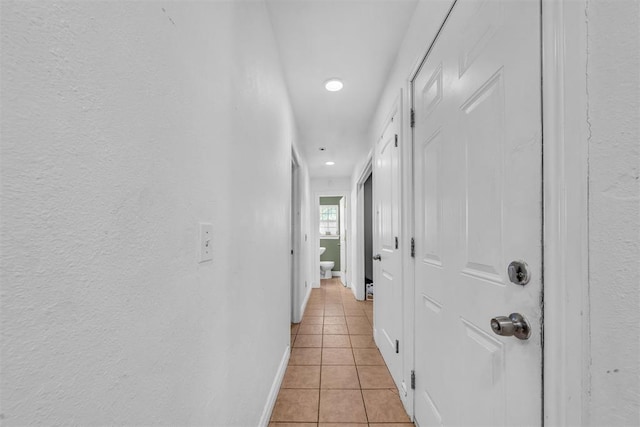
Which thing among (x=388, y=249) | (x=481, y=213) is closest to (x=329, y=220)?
(x=388, y=249)

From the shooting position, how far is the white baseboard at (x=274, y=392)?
1.48 metres

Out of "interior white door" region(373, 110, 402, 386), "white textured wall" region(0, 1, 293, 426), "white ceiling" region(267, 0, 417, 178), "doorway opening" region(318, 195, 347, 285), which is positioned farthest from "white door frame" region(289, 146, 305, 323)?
"doorway opening" region(318, 195, 347, 285)

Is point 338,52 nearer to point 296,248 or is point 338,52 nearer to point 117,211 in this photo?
point 117,211

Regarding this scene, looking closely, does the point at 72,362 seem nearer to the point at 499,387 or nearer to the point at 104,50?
the point at 104,50

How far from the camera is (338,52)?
6.09 ft

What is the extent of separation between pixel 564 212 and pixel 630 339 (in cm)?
25

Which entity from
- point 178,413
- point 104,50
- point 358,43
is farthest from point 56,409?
point 358,43

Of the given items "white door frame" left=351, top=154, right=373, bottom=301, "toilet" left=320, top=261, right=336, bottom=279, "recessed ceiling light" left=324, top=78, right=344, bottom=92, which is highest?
"recessed ceiling light" left=324, top=78, right=344, bottom=92

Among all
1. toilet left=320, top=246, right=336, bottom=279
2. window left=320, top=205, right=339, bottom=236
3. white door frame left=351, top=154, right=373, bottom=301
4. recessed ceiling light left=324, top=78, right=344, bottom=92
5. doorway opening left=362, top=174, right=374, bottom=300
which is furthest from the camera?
window left=320, top=205, right=339, bottom=236

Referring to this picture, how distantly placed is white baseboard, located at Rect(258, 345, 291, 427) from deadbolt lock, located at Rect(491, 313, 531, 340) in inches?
50.5

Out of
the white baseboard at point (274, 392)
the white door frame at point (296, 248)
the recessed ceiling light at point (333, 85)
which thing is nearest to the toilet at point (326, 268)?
the white door frame at point (296, 248)

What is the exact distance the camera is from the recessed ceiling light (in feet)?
7.27

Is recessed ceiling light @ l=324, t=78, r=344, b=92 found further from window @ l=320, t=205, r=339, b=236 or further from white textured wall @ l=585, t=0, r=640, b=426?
window @ l=320, t=205, r=339, b=236

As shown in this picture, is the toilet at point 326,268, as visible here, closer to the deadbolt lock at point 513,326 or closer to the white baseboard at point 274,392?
the white baseboard at point 274,392
